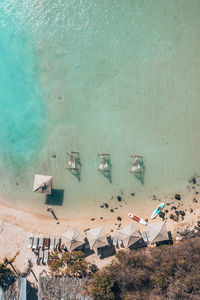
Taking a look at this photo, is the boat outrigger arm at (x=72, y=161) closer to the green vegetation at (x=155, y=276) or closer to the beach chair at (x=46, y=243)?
the beach chair at (x=46, y=243)

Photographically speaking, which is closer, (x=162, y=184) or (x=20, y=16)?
(x=162, y=184)

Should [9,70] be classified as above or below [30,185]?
above

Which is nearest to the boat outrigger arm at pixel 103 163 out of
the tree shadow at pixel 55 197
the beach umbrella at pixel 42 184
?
the tree shadow at pixel 55 197

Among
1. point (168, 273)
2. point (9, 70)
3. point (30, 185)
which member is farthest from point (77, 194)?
point (9, 70)

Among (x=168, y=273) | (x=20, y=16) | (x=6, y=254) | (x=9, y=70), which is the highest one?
(x=20, y=16)

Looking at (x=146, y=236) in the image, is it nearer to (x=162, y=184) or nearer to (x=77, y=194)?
(x=162, y=184)

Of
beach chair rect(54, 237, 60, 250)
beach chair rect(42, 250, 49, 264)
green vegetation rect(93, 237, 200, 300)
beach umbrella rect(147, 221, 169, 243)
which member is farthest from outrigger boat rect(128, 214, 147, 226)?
beach chair rect(42, 250, 49, 264)

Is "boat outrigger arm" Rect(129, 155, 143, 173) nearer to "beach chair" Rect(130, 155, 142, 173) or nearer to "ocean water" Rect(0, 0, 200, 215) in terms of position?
"beach chair" Rect(130, 155, 142, 173)
